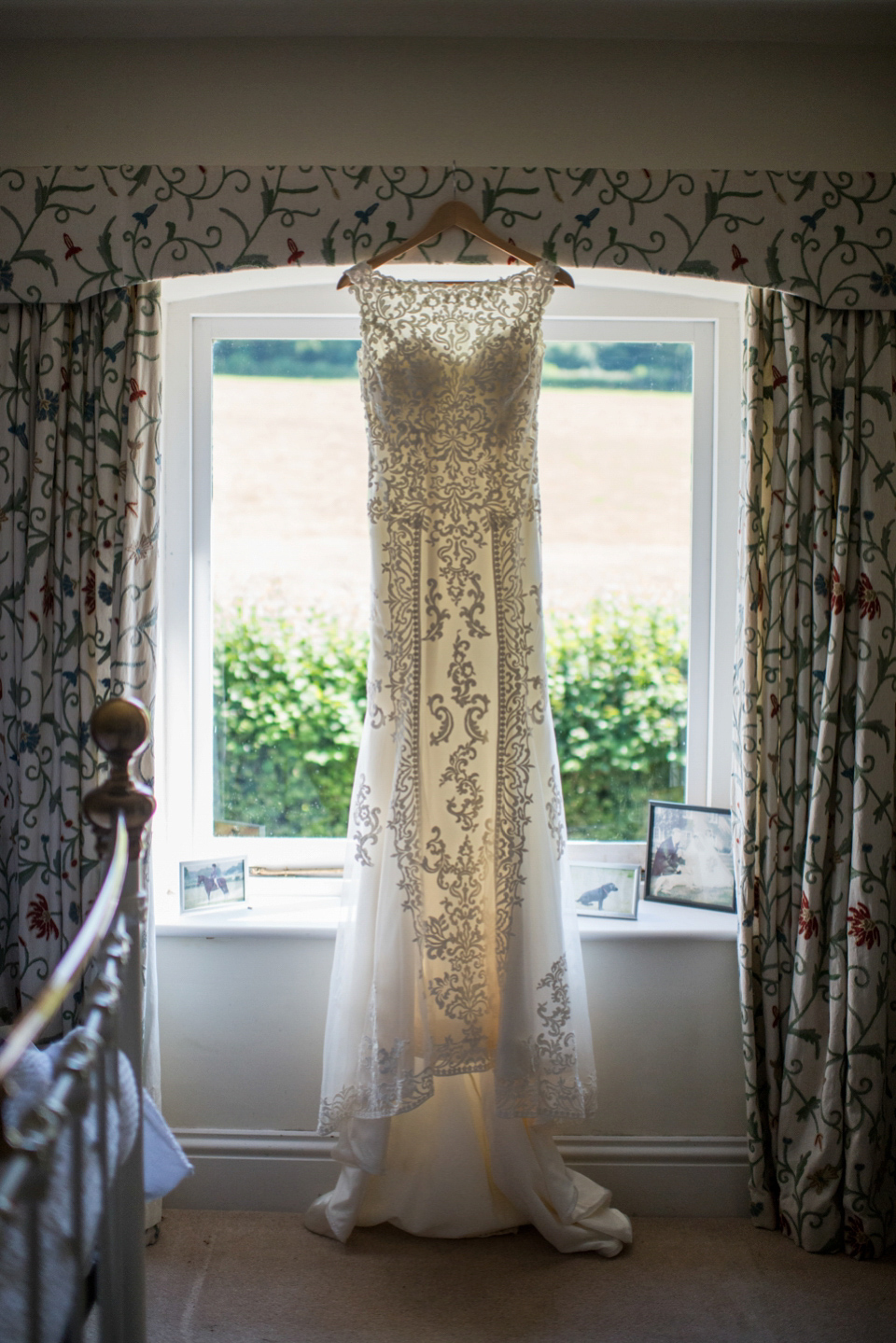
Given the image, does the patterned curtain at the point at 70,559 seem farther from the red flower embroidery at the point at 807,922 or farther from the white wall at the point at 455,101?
the red flower embroidery at the point at 807,922

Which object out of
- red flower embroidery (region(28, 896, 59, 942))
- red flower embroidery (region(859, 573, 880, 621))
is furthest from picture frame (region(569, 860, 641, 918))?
red flower embroidery (region(28, 896, 59, 942))

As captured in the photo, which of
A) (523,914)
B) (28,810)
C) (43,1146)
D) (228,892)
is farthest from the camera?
(228,892)

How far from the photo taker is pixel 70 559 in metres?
1.95

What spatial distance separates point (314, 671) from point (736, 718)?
3.40 feet

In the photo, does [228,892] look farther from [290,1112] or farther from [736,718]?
[736,718]

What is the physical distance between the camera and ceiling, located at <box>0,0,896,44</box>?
6.17ft

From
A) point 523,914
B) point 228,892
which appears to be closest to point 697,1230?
point 523,914

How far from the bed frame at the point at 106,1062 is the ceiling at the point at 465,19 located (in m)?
1.63

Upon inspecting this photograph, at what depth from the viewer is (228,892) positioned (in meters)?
2.20

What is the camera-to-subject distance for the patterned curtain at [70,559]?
194 centimetres

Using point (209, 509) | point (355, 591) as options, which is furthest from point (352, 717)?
point (209, 509)

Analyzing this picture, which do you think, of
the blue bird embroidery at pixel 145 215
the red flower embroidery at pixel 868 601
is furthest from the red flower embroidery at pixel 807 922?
the blue bird embroidery at pixel 145 215

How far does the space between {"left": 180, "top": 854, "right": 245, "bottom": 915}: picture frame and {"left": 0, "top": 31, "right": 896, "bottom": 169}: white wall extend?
1.58 metres

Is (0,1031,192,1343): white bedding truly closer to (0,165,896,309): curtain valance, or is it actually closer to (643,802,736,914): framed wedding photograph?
(643,802,736,914): framed wedding photograph
